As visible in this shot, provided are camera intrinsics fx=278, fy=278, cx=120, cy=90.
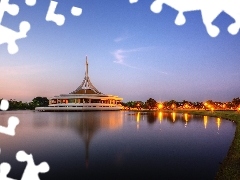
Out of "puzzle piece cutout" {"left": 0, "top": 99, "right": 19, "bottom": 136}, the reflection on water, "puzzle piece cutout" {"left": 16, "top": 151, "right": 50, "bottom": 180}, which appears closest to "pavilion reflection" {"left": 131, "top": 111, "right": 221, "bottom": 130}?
the reflection on water

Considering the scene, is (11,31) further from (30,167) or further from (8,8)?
(30,167)

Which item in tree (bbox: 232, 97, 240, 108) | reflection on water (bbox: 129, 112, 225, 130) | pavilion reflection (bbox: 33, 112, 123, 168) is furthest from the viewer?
tree (bbox: 232, 97, 240, 108)

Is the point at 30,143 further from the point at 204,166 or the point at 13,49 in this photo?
the point at 13,49

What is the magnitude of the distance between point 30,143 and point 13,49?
78.9 ft

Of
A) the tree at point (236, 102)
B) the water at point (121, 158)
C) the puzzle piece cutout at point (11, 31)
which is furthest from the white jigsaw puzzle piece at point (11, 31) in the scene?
the tree at point (236, 102)

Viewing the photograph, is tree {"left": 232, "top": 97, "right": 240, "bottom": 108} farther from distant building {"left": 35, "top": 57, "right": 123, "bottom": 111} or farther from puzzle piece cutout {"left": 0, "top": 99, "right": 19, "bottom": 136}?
puzzle piece cutout {"left": 0, "top": 99, "right": 19, "bottom": 136}

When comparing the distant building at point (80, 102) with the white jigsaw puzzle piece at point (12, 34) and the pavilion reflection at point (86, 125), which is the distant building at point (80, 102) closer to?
the pavilion reflection at point (86, 125)

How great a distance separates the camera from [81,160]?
65.2 ft

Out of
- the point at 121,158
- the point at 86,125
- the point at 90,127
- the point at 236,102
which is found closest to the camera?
the point at 121,158

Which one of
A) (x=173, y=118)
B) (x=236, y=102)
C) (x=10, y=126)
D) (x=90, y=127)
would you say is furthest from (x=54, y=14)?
(x=236, y=102)

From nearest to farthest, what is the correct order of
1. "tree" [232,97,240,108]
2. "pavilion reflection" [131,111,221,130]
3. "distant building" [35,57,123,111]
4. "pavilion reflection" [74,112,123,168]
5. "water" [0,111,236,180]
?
"water" [0,111,236,180] < "pavilion reflection" [74,112,123,168] < "pavilion reflection" [131,111,221,130] < "distant building" [35,57,123,111] < "tree" [232,97,240,108]

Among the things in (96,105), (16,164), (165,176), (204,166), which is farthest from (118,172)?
(96,105)

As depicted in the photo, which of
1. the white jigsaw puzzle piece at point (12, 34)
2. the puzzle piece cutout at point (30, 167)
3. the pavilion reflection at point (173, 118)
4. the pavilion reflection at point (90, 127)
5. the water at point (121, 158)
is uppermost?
the white jigsaw puzzle piece at point (12, 34)

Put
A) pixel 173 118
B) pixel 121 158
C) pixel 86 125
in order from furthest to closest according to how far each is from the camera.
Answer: pixel 173 118 < pixel 86 125 < pixel 121 158
